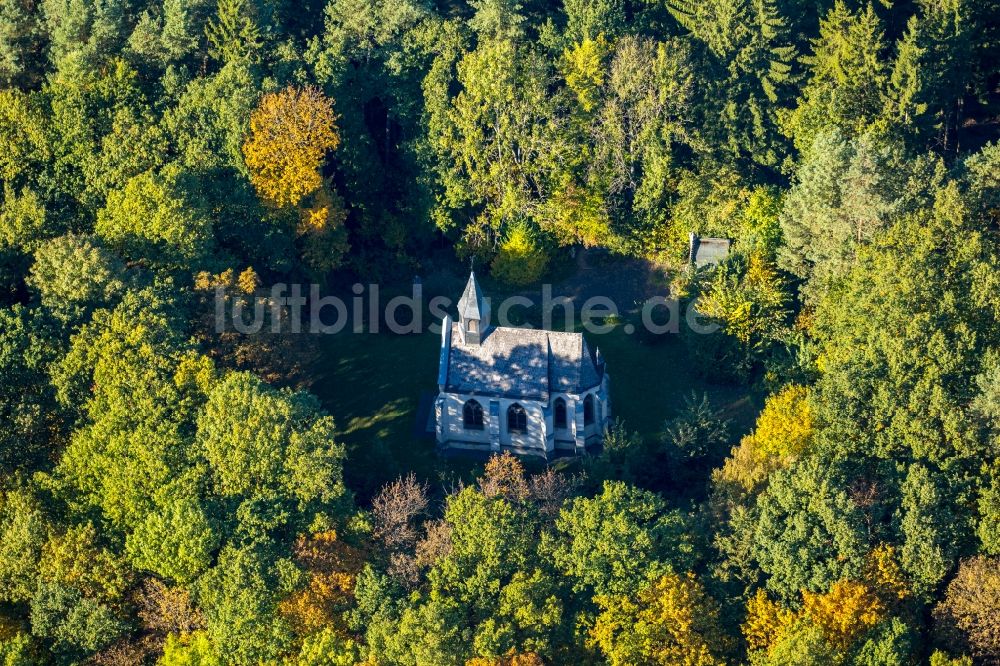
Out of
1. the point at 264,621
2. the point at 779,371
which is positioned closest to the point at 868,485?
the point at 779,371

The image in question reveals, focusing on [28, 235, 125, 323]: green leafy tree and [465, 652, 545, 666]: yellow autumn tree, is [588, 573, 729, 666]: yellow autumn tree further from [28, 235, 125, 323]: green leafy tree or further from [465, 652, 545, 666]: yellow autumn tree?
[28, 235, 125, 323]: green leafy tree

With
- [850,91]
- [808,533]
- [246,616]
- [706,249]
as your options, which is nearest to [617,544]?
[808,533]

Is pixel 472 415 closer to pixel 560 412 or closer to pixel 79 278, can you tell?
pixel 560 412

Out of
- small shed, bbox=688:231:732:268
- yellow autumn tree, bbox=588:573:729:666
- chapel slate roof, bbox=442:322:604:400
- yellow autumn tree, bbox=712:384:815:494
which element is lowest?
yellow autumn tree, bbox=588:573:729:666

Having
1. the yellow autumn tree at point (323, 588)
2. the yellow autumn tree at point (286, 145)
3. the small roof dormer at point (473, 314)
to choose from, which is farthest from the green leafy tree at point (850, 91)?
the yellow autumn tree at point (323, 588)

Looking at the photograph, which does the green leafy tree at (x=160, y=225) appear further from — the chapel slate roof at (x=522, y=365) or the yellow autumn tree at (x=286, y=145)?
the chapel slate roof at (x=522, y=365)

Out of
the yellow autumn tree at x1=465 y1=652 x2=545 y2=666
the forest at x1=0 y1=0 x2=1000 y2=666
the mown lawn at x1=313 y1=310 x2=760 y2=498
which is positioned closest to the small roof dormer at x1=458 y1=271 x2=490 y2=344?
the mown lawn at x1=313 y1=310 x2=760 y2=498
